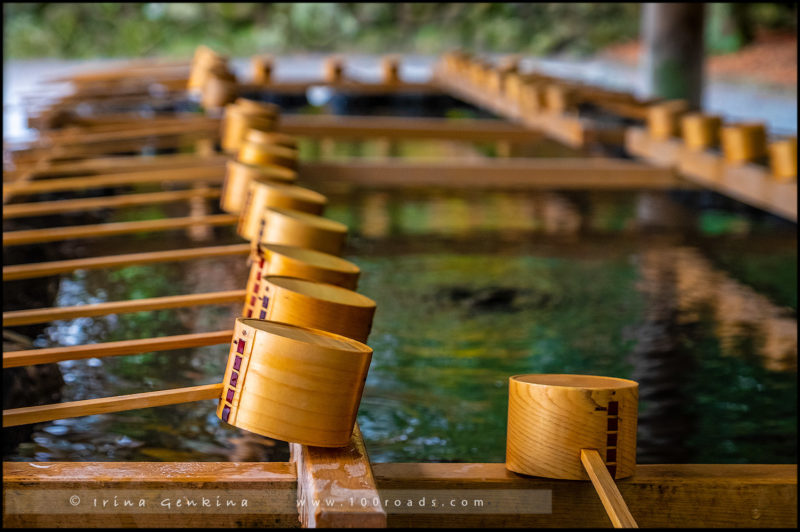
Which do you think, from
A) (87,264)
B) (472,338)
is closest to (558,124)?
(472,338)

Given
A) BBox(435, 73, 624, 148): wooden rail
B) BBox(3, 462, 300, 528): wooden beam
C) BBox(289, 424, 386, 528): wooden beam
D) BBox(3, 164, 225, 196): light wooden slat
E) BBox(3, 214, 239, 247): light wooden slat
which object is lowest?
BBox(3, 462, 300, 528): wooden beam

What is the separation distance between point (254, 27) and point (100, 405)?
20934 mm

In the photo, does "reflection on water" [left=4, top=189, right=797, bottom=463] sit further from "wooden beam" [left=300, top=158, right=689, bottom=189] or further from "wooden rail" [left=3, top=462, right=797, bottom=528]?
"wooden rail" [left=3, top=462, right=797, bottom=528]

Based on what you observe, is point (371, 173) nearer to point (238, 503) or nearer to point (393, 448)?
point (393, 448)

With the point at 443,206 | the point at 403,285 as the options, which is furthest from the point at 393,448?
the point at 443,206

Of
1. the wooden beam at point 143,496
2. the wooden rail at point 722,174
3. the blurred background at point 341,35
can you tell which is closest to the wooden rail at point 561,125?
the wooden rail at point 722,174

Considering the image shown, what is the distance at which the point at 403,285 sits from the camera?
212 inches

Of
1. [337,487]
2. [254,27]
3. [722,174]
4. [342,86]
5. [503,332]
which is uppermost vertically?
[254,27]

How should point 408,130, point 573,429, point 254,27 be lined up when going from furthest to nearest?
point 254,27
point 408,130
point 573,429

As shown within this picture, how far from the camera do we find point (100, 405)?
1.87 metres

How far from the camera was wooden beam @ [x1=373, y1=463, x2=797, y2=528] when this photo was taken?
191 centimetres

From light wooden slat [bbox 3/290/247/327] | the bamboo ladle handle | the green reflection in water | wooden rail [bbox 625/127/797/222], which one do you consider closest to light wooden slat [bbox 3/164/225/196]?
the green reflection in water

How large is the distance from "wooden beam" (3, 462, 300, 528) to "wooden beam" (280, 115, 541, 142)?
21.7 feet

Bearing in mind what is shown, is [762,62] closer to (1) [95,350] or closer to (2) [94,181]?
(2) [94,181]
